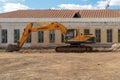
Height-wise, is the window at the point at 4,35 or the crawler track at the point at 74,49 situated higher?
the window at the point at 4,35

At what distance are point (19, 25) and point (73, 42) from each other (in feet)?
47.2

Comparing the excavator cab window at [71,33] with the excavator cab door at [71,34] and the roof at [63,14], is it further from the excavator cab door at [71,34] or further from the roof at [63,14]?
the roof at [63,14]

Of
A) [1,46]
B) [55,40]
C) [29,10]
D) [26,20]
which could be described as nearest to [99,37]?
[55,40]

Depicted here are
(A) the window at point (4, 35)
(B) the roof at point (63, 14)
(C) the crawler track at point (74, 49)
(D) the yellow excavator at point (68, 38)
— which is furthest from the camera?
(B) the roof at point (63, 14)

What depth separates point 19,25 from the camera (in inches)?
1764

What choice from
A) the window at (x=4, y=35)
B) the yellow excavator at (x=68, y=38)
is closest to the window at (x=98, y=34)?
the yellow excavator at (x=68, y=38)

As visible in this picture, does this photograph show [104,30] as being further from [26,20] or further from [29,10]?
[29,10]

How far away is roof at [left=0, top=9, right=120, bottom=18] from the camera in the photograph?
170 ft

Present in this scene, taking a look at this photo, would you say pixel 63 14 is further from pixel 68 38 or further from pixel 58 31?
pixel 68 38

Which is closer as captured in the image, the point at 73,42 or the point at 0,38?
the point at 73,42

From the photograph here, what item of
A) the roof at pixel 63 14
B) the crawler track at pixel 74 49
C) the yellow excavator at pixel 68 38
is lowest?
the crawler track at pixel 74 49

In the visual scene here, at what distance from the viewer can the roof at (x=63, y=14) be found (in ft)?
170

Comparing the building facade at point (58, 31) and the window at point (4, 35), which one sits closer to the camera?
the building facade at point (58, 31)

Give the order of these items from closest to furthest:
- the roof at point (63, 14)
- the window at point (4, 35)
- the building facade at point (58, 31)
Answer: the building facade at point (58, 31) < the window at point (4, 35) < the roof at point (63, 14)
